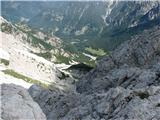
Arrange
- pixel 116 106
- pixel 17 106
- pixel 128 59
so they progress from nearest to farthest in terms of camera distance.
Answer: pixel 17 106, pixel 116 106, pixel 128 59

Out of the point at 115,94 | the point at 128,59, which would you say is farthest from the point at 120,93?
the point at 128,59

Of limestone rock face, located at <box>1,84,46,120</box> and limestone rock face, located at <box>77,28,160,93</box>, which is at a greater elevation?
limestone rock face, located at <box>1,84,46,120</box>

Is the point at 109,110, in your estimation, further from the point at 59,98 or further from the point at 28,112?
the point at 59,98

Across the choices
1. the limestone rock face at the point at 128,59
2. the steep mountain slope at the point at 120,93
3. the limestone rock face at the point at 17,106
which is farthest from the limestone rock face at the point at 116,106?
the limestone rock face at the point at 128,59

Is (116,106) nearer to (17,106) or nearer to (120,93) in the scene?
(120,93)

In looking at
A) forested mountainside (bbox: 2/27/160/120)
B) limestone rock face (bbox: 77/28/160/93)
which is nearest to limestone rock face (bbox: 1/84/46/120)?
forested mountainside (bbox: 2/27/160/120)

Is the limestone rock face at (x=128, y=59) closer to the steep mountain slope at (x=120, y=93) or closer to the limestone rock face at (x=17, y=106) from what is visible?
the steep mountain slope at (x=120, y=93)

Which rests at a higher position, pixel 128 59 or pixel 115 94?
pixel 115 94

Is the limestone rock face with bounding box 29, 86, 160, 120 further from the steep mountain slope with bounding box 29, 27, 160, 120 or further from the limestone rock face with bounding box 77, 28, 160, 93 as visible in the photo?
the limestone rock face with bounding box 77, 28, 160, 93
